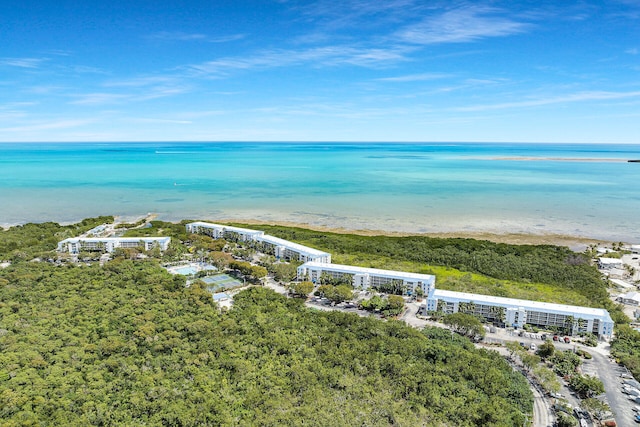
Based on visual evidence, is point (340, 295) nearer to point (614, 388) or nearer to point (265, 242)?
point (265, 242)

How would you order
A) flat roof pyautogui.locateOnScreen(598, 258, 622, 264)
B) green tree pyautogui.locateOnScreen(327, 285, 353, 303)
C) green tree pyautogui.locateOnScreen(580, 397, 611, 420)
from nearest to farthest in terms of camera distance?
green tree pyautogui.locateOnScreen(580, 397, 611, 420) < green tree pyautogui.locateOnScreen(327, 285, 353, 303) < flat roof pyautogui.locateOnScreen(598, 258, 622, 264)

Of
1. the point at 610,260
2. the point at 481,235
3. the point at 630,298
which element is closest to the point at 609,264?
the point at 610,260

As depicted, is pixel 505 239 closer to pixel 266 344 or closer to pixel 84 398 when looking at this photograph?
pixel 266 344

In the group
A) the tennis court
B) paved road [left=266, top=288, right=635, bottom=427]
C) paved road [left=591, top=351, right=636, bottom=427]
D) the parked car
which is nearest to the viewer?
paved road [left=591, top=351, right=636, bottom=427]

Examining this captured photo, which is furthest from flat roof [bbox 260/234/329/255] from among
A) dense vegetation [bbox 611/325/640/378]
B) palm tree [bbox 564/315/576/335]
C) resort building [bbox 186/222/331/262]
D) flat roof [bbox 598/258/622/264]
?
flat roof [bbox 598/258/622/264]

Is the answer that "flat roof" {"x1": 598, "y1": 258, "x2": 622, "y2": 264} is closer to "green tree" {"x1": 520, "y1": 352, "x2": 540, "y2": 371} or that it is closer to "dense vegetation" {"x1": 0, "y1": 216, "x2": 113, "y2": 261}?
"green tree" {"x1": 520, "y1": 352, "x2": 540, "y2": 371}
